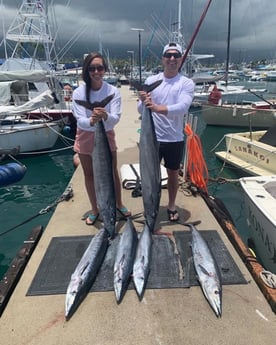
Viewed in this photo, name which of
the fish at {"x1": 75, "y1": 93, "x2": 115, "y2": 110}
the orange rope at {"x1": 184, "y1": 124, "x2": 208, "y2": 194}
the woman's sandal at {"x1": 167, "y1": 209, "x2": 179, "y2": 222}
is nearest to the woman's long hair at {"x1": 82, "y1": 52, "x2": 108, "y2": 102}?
the fish at {"x1": 75, "y1": 93, "x2": 115, "y2": 110}

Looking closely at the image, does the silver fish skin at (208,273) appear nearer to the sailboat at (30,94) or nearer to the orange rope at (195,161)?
the orange rope at (195,161)

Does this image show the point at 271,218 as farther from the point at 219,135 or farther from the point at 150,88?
the point at 219,135

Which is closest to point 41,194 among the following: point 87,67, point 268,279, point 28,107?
point 28,107

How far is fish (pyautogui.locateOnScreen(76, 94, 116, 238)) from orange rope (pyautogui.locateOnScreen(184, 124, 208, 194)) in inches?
72.2

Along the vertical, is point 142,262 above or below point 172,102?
below

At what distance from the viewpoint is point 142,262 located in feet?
8.37

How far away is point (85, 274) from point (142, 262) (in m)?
0.49

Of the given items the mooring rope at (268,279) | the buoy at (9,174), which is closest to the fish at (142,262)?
the mooring rope at (268,279)

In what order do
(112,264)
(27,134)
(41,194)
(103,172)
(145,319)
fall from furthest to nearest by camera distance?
(27,134) → (41,194) → (103,172) → (112,264) → (145,319)

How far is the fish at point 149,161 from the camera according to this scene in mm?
2912

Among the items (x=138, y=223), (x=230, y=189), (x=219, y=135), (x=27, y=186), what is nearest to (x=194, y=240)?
(x=138, y=223)

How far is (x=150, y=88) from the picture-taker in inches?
114

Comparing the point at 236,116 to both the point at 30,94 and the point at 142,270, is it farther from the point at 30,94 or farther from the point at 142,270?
the point at 142,270

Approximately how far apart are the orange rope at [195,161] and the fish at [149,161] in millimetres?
1507
